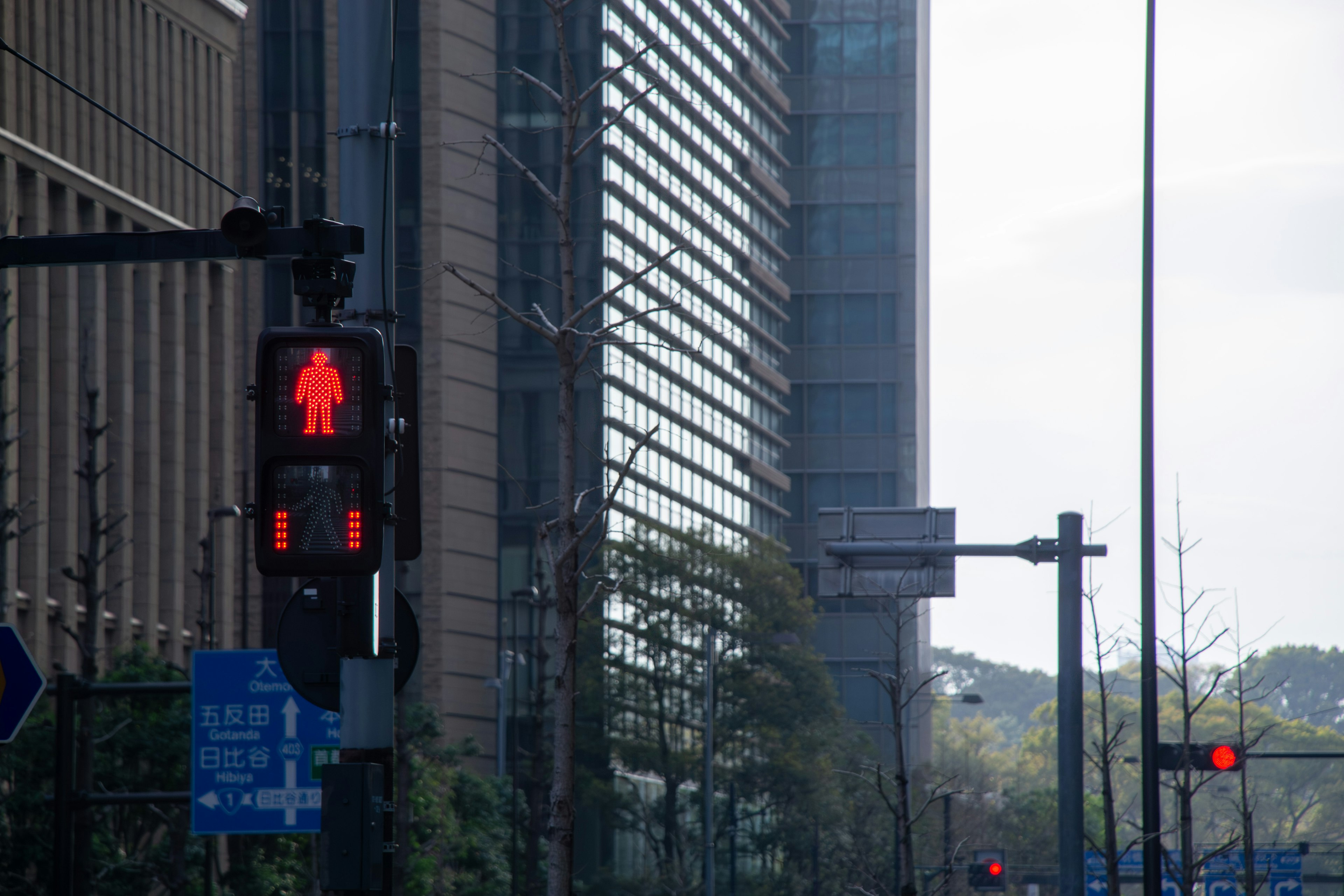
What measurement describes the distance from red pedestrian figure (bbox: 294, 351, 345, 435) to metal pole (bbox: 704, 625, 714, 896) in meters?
49.7

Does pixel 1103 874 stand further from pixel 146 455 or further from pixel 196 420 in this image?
pixel 196 420

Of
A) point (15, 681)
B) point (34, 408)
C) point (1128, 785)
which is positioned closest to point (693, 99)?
point (34, 408)

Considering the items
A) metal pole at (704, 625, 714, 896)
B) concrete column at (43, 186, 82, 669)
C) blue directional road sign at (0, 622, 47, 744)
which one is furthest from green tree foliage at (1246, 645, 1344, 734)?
blue directional road sign at (0, 622, 47, 744)

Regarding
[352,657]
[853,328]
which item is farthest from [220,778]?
[853,328]

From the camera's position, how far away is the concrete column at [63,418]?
53938 millimetres

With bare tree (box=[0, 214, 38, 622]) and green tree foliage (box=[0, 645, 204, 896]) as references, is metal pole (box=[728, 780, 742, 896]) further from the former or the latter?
green tree foliage (box=[0, 645, 204, 896])

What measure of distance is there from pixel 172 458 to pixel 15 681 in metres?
53.2

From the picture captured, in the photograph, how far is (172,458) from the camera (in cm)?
6122

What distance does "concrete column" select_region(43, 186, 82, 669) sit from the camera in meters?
53.9

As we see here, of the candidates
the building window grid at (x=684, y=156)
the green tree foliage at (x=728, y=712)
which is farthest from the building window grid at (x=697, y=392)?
the green tree foliage at (x=728, y=712)

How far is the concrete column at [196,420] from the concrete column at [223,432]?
0.57 meters

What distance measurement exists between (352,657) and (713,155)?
91.2 m

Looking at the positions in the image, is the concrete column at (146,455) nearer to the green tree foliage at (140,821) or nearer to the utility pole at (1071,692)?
the green tree foliage at (140,821)

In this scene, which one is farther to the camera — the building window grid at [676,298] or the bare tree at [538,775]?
the building window grid at [676,298]
